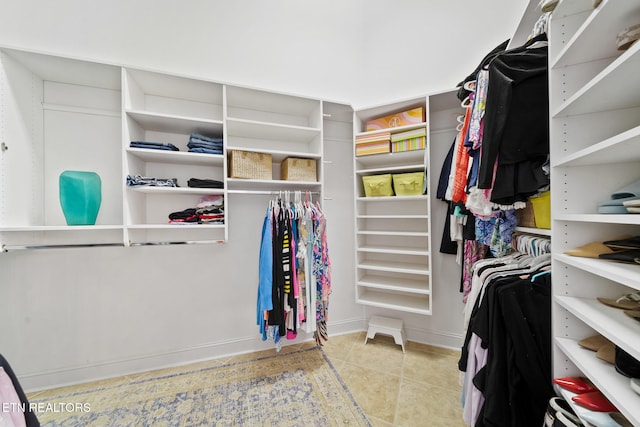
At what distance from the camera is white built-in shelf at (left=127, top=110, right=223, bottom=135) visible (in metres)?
1.73

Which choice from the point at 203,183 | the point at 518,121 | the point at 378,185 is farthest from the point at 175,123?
the point at 518,121

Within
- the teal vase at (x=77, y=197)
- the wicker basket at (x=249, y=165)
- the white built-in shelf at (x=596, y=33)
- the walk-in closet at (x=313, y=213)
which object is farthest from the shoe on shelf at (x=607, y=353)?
the teal vase at (x=77, y=197)

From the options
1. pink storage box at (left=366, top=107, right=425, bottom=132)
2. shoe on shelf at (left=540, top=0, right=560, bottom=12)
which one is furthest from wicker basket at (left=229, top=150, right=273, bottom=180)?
shoe on shelf at (left=540, top=0, right=560, bottom=12)

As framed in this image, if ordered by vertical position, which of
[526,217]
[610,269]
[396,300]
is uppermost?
[526,217]

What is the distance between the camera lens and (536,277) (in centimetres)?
104

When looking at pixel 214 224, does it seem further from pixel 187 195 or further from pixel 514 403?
pixel 514 403

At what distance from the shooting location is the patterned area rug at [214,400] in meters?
1.51

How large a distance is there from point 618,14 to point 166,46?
277 cm

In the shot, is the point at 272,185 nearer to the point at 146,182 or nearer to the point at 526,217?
the point at 146,182

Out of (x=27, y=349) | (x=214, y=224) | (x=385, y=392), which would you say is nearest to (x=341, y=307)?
(x=385, y=392)

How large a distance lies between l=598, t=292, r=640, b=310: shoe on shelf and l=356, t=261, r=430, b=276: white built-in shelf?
1242mm

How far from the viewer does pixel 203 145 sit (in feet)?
6.23

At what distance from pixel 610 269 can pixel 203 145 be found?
7.55 ft

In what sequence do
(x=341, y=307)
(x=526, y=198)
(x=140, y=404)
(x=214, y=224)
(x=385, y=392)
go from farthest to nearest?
(x=341, y=307)
(x=214, y=224)
(x=385, y=392)
(x=140, y=404)
(x=526, y=198)
